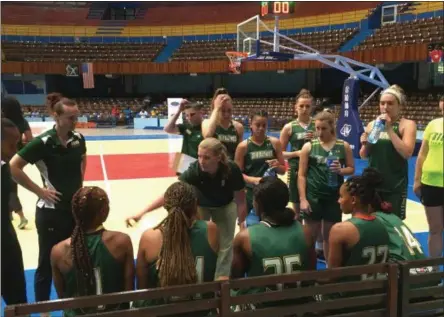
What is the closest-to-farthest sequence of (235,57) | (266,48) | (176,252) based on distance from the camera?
(176,252) < (235,57) < (266,48)

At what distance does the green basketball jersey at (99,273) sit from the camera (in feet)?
8.16

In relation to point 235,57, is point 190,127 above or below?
below

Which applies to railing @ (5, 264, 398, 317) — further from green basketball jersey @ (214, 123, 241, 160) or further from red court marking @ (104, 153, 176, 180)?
red court marking @ (104, 153, 176, 180)

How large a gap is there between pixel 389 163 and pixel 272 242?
6.49ft

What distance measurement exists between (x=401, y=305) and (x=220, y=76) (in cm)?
2644

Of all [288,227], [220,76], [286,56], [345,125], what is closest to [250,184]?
[288,227]

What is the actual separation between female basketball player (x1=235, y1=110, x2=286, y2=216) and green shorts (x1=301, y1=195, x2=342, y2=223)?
450 millimetres

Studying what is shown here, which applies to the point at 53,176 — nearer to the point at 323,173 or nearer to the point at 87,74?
the point at 323,173

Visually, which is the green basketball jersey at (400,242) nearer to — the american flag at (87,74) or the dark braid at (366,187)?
the dark braid at (366,187)

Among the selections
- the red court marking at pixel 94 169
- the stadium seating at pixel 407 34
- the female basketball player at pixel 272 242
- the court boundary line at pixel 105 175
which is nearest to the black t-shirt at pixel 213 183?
the female basketball player at pixel 272 242

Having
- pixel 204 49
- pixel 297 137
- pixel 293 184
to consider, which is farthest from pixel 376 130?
pixel 204 49

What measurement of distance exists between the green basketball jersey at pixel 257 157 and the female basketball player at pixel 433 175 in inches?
54.3

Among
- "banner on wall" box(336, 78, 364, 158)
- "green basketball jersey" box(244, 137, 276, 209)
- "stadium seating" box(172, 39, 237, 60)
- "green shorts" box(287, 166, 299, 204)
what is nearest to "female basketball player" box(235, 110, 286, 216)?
"green basketball jersey" box(244, 137, 276, 209)

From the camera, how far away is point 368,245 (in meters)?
2.65
